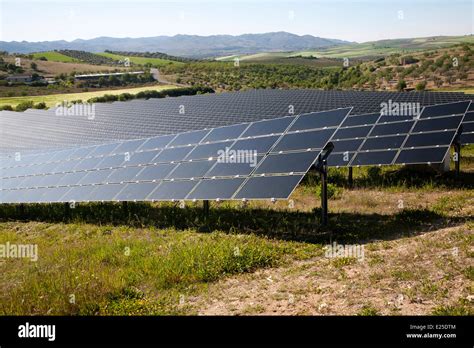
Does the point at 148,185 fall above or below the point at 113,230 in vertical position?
above

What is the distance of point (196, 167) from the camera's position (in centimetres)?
1809

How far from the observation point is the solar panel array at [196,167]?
15461mm

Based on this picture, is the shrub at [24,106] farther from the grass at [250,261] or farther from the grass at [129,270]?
the grass at [129,270]

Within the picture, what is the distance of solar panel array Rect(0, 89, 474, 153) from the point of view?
37.8 m

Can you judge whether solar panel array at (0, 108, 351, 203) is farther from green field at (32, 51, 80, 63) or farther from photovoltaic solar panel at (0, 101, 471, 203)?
green field at (32, 51, 80, 63)

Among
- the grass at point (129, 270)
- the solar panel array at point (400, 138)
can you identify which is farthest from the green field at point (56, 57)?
the grass at point (129, 270)

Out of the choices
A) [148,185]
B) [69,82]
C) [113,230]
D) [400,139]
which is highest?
[69,82]

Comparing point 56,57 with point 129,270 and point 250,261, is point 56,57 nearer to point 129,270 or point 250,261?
point 129,270

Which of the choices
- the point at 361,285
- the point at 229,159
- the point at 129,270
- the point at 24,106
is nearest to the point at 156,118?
the point at 229,159

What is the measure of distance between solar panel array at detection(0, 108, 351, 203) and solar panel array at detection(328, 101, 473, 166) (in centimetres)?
542

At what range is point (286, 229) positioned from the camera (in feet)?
50.8
